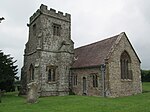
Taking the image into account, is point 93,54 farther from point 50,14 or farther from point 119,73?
point 50,14

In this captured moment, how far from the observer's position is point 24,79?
108ft

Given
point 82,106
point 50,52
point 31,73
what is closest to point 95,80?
point 50,52

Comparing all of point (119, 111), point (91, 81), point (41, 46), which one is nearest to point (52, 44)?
point (41, 46)

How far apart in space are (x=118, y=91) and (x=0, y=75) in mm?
15223

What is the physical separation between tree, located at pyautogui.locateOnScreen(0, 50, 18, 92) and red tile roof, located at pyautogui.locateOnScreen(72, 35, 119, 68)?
8785 mm

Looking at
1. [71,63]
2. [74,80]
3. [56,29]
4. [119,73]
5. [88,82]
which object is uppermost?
[56,29]

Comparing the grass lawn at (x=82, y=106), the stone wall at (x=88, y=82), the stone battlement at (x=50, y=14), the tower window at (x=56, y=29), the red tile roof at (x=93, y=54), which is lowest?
the grass lawn at (x=82, y=106)

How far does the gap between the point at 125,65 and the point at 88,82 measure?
17.2 feet

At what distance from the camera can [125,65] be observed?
85.3ft

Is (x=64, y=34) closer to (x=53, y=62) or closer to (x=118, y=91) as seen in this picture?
(x=53, y=62)

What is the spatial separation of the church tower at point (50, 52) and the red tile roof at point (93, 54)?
1780 millimetres

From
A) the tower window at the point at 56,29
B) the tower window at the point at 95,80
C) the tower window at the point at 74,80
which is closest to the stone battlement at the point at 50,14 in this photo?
the tower window at the point at 56,29

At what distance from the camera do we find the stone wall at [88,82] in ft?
79.5

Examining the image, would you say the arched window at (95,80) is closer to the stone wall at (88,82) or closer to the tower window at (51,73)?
the stone wall at (88,82)
